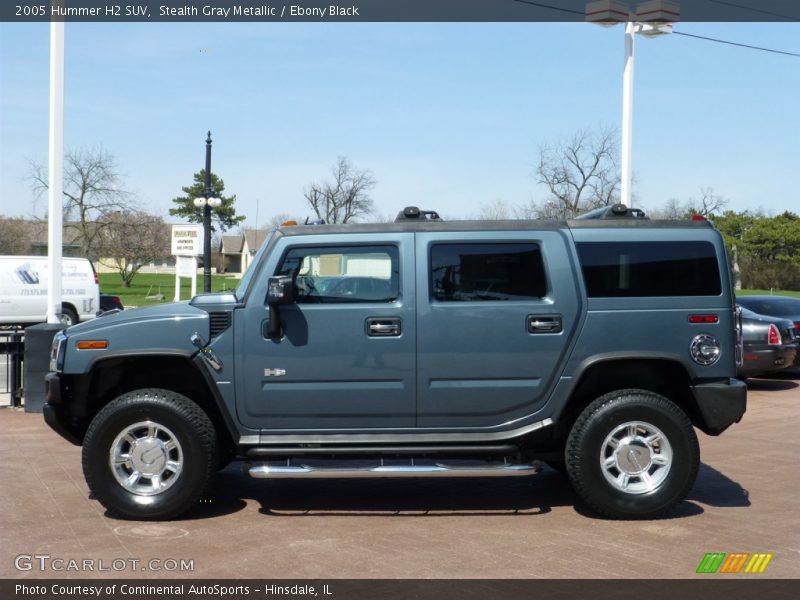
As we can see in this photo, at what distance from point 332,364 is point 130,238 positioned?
54.8 meters

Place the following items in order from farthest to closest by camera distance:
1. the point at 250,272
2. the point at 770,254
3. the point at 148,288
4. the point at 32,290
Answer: the point at 770,254
the point at 148,288
the point at 32,290
the point at 250,272

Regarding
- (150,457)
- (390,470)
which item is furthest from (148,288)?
(390,470)

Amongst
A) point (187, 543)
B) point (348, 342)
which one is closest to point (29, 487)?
point (187, 543)

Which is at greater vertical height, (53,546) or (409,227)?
(409,227)

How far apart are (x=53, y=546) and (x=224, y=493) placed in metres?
1.77

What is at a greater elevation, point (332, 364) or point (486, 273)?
point (486, 273)

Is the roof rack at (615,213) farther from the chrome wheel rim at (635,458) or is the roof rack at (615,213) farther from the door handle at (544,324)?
the chrome wheel rim at (635,458)

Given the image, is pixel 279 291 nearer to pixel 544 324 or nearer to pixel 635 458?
pixel 544 324

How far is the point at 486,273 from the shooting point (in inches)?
254

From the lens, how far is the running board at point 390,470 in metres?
6.12

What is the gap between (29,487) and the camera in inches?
282

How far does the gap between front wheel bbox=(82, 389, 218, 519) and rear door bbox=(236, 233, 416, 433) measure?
15.0 inches
